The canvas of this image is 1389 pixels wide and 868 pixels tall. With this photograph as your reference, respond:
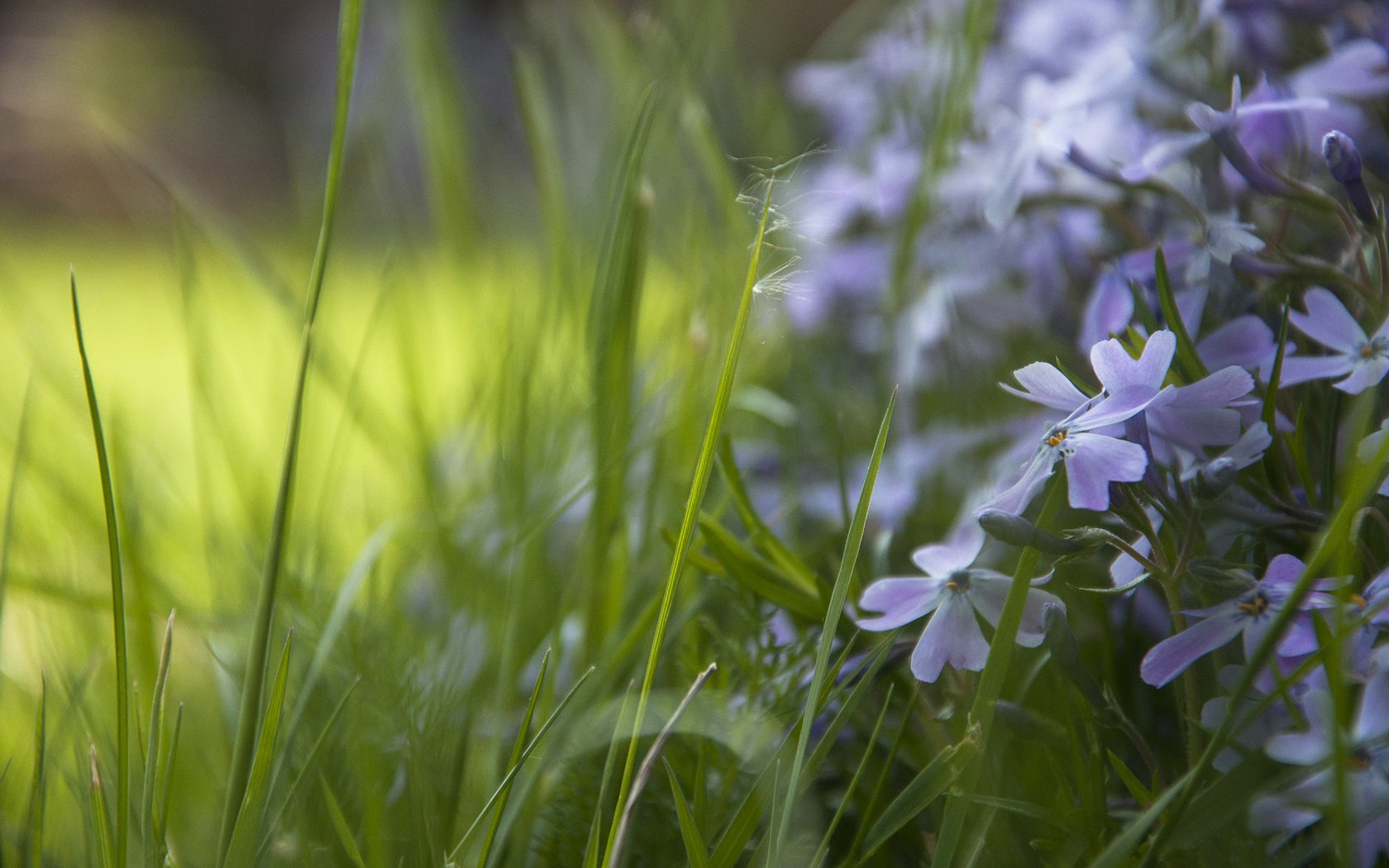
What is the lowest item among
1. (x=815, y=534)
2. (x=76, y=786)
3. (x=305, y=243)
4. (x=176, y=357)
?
(x=176, y=357)

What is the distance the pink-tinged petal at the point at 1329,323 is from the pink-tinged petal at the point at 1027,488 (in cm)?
12

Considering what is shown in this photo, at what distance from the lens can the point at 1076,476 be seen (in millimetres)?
333

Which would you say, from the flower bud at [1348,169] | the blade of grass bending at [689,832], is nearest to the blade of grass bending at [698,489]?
the blade of grass bending at [689,832]

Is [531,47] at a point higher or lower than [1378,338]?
higher

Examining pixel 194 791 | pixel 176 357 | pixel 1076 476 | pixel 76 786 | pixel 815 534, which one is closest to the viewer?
pixel 1076 476

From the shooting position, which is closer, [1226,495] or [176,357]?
[1226,495]

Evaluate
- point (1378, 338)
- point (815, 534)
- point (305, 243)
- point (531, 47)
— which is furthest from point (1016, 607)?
point (531, 47)

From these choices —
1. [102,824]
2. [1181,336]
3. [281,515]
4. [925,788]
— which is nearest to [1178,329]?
[1181,336]

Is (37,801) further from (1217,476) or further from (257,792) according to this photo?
(1217,476)

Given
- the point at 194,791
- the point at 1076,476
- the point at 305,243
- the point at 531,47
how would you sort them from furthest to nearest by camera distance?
the point at 531,47 < the point at 305,243 < the point at 194,791 < the point at 1076,476

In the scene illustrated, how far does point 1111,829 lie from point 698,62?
599mm

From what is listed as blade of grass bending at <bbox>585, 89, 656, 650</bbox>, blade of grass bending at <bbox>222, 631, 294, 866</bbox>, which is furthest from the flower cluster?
blade of grass bending at <bbox>222, 631, 294, 866</bbox>

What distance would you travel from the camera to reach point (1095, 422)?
0.34 meters

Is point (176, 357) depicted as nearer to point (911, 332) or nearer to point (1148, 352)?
point (911, 332)
